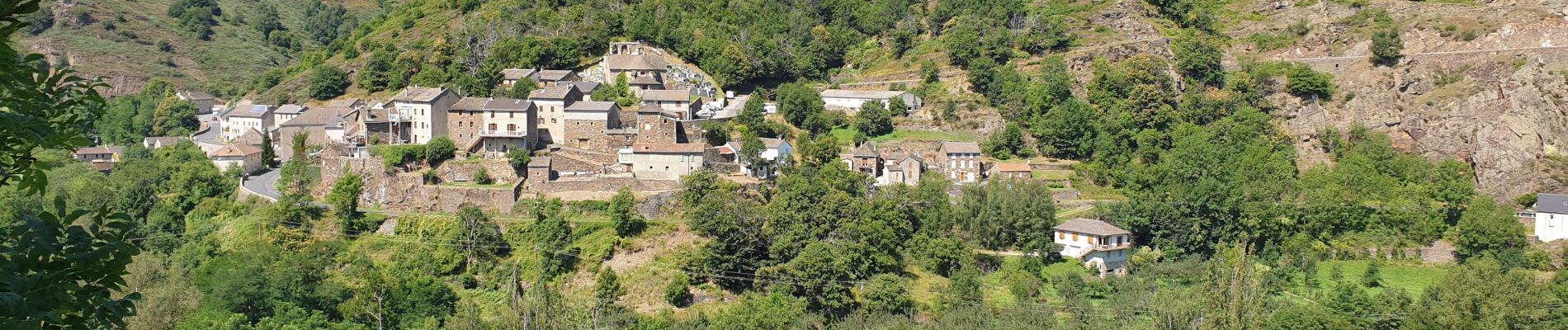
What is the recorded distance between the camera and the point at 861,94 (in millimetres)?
56281

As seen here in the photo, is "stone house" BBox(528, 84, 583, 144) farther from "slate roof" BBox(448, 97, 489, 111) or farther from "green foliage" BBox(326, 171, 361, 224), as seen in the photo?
"green foliage" BBox(326, 171, 361, 224)

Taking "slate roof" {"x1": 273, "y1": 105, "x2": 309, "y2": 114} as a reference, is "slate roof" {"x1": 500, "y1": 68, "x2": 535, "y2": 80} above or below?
above

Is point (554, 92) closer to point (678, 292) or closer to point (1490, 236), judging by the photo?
point (678, 292)

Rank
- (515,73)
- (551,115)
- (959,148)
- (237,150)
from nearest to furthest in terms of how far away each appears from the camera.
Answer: (551,115) < (237,150) < (959,148) < (515,73)

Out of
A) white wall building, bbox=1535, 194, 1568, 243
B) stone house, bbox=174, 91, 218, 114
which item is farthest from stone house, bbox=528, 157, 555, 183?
white wall building, bbox=1535, 194, 1568, 243

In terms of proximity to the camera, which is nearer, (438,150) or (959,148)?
(438,150)

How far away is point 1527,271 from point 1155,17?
26.0 meters

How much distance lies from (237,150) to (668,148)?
17.8m

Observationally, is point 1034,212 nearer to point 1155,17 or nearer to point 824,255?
point 824,255

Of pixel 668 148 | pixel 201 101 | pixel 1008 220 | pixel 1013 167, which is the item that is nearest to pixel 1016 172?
pixel 1013 167

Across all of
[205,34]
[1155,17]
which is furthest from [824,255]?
[205,34]

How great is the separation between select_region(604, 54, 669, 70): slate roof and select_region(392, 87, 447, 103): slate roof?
8639mm

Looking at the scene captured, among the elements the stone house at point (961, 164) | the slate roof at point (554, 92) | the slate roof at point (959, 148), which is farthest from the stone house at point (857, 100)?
the slate roof at point (554, 92)

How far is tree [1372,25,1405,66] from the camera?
5581cm
